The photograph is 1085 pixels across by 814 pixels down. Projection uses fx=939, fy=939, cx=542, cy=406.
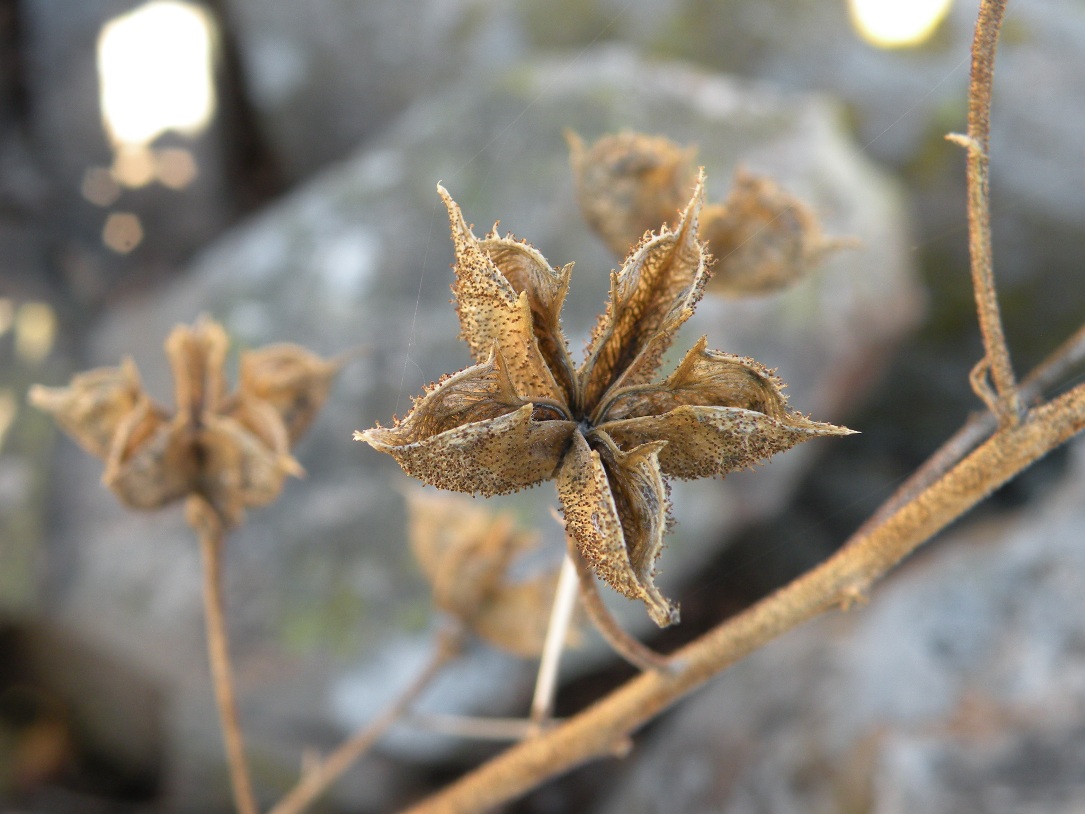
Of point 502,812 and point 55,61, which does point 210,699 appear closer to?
point 502,812

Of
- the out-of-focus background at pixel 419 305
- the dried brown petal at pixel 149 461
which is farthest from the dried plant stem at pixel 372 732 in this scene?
the out-of-focus background at pixel 419 305

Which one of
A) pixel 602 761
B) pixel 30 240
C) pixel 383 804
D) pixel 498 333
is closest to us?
pixel 498 333

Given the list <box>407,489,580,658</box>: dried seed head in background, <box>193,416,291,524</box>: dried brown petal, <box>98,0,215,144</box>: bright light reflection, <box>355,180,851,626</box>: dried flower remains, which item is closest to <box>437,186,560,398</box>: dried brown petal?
<box>355,180,851,626</box>: dried flower remains

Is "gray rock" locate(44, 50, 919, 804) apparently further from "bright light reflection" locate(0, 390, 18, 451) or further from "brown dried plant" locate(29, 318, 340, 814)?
"brown dried plant" locate(29, 318, 340, 814)

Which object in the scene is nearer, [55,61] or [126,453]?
[126,453]

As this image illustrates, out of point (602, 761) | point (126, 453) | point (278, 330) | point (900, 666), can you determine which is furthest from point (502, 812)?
point (126, 453)

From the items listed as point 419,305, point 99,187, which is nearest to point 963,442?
point 419,305

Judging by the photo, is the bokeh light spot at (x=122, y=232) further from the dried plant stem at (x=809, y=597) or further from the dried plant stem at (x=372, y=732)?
the dried plant stem at (x=809, y=597)
